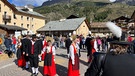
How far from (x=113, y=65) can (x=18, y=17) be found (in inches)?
2142

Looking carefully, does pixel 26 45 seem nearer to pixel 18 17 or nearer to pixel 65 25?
pixel 65 25

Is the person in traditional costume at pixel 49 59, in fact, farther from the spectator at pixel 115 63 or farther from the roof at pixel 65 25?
the roof at pixel 65 25

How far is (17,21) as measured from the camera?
5550 centimetres

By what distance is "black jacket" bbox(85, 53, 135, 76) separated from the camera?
3.07 meters

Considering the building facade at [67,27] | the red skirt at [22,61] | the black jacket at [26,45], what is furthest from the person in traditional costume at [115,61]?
the building facade at [67,27]

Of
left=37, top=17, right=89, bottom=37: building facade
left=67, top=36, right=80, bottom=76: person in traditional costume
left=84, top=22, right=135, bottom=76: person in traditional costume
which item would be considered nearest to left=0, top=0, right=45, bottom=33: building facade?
left=37, top=17, right=89, bottom=37: building facade

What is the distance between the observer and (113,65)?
312 cm

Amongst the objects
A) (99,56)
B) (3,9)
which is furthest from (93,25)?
(99,56)

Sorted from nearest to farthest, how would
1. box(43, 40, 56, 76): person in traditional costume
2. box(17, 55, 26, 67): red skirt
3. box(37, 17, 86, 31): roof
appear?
box(43, 40, 56, 76): person in traditional costume
box(17, 55, 26, 67): red skirt
box(37, 17, 86, 31): roof

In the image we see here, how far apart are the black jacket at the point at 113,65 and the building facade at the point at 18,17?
4777 cm

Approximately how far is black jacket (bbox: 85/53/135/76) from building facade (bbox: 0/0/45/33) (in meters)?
47.8

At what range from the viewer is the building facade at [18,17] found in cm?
4944

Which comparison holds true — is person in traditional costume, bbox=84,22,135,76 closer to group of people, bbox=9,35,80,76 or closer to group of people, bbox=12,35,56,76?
group of people, bbox=9,35,80,76

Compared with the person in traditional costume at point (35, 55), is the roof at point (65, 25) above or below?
above
